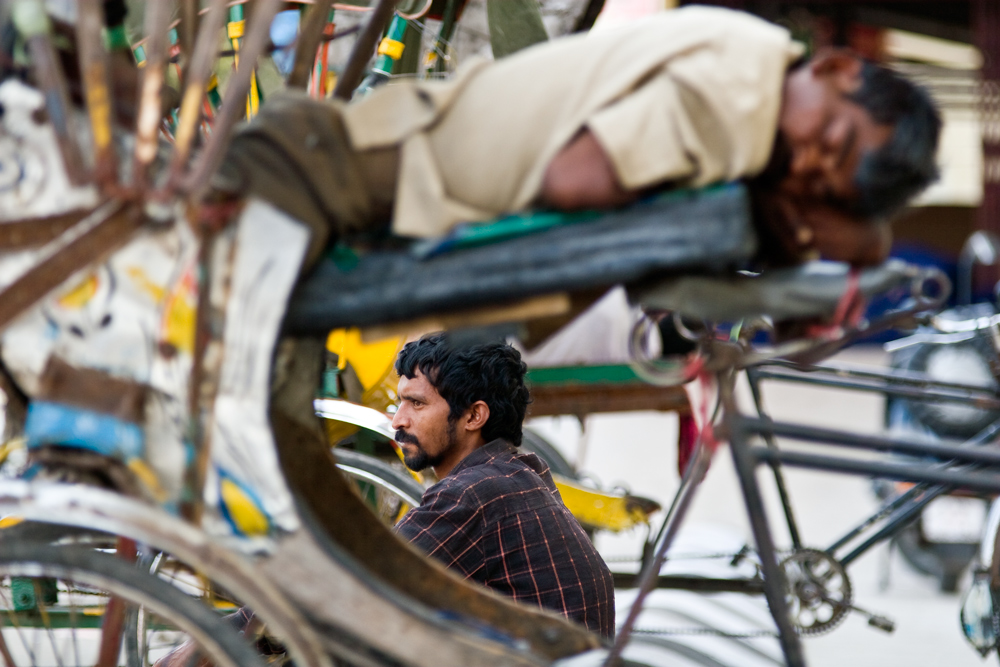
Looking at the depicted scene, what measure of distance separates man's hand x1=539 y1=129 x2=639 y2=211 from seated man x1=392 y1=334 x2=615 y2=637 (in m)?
0.83

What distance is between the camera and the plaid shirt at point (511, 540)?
80.1 inches

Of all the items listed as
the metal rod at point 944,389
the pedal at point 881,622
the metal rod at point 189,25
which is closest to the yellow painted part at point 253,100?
the metal rod at point 189,25

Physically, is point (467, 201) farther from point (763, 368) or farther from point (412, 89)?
point (763, 368)

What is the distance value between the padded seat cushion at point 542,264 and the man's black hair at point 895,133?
0.55 feet

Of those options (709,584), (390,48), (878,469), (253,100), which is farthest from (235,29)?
(709,584)

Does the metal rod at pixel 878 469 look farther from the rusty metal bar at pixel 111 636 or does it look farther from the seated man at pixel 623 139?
the rusty metal bar at pixel 111 636

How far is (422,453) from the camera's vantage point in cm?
234

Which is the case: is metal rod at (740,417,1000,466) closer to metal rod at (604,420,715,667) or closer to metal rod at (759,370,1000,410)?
metal rod at (604,420,715,667)

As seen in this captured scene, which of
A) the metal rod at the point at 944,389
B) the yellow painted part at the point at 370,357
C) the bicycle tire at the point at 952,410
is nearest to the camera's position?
the yellow painted part at the point at 370,357

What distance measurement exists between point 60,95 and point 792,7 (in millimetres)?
11344

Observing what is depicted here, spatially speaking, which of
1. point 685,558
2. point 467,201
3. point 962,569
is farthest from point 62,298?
point 962,569

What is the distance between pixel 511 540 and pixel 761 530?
2.32 ft

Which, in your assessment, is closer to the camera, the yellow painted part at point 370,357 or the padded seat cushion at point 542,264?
the padded seat cushion at point 542,264

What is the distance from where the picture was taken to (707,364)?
1.54 meters
